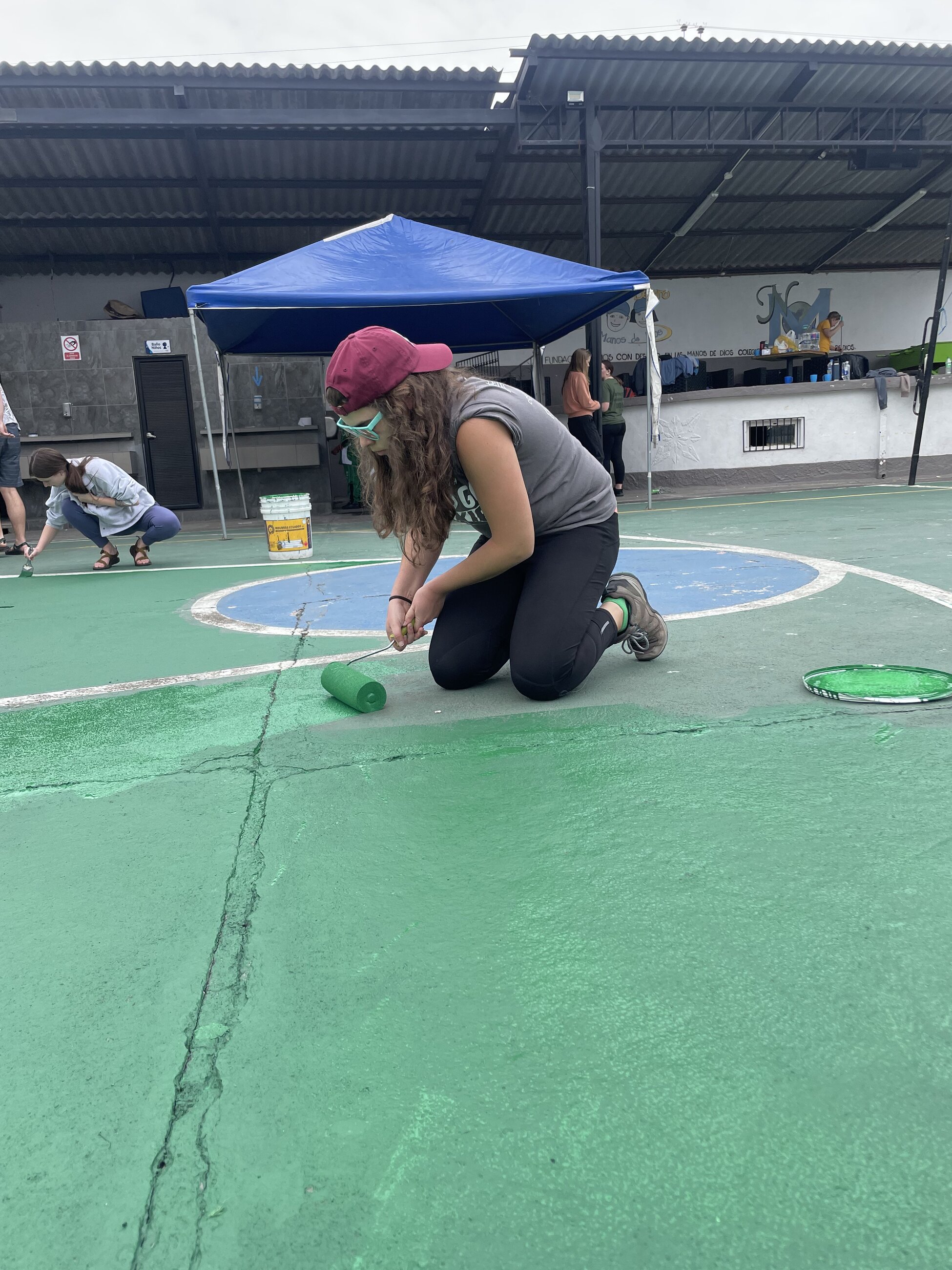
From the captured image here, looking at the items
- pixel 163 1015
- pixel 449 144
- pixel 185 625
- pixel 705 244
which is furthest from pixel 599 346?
pixel 163 1015

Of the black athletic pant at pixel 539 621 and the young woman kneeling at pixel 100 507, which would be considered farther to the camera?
the young woman kneeling at pixel 100 507

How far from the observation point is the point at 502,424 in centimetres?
240

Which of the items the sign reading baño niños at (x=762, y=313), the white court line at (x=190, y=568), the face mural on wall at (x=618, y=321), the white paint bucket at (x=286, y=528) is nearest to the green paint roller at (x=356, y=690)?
the white court line at (x=190, y=568)

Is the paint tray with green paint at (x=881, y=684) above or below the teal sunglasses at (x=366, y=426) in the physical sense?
below

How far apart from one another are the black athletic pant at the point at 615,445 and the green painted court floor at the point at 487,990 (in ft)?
30.3

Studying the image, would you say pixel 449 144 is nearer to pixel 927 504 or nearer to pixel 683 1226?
pixel 927 504

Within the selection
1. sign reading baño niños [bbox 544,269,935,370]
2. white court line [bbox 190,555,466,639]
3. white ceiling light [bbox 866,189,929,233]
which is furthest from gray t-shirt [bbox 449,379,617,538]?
white ceiling light [bbox 866,189,929,233]

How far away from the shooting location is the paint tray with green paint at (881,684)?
2.43 m

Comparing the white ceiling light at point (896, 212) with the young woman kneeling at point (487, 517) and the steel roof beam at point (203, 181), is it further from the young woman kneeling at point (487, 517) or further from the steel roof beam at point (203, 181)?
A: the young woman kneeling at point (487, 517)

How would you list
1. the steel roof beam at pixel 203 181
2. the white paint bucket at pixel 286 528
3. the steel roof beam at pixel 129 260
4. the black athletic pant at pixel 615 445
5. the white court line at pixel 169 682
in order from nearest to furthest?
the white court line at pixel 169 682, the white paint bucket at pixel 286 528, the steel roof beam at pixel 203 181, the black athletic pant at pixel 615 445, the steel roof beam at pixel 129 260

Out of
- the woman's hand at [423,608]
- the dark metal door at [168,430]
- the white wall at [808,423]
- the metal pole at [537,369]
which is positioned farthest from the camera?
the dark metal door at [168,430]

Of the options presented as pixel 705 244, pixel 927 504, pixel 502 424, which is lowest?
pixel 927 504

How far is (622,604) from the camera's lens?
9.63 ft

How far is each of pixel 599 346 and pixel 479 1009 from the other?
10425mm
